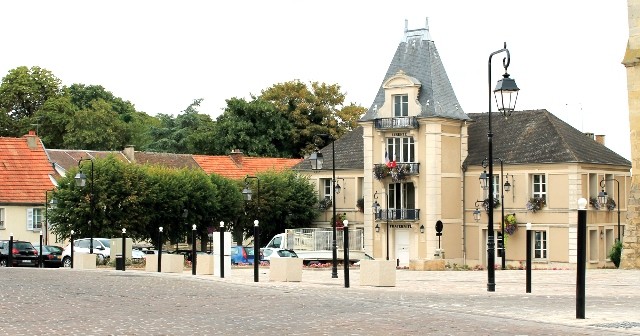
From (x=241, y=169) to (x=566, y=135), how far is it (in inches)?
1089

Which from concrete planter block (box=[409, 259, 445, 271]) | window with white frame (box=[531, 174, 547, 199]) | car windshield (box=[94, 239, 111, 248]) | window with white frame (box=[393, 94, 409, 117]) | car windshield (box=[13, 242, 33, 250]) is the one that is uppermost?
window with white frame (box=[393, 94, 409, 117])

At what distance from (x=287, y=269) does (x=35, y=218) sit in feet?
139

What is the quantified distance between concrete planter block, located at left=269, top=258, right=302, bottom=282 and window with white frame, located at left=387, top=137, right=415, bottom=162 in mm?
31245

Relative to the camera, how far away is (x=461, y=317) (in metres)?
20.3

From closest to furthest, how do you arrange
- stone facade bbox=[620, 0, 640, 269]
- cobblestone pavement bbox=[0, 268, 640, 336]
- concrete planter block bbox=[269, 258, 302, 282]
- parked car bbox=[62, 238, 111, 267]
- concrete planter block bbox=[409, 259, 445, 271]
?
1. cobblestone pavement bbox=[0, 268, 640, 336]
2. concrete planter block bbox=[269, 258, 302, 282]
3. stone facade bbox=[620, 0, 640, 269]
4. concrete planter block bbox=[409, 259, 445, 271]
5. parked car bbox=[62, 238, 111, 267]

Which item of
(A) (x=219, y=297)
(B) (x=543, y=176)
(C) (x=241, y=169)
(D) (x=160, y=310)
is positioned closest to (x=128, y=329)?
(D) (x=160, y=310)

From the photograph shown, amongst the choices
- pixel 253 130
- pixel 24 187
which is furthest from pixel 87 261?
pixel 253 130

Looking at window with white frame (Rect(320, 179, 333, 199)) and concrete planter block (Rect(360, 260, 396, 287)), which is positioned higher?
window with white frame (Rect(320, 179, 333, 199))

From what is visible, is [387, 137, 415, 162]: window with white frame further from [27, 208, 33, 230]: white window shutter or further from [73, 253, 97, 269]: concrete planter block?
[27, 208, 33, 230]: white window shutter

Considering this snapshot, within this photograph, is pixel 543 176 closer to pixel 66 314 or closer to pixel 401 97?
pixel 401 97

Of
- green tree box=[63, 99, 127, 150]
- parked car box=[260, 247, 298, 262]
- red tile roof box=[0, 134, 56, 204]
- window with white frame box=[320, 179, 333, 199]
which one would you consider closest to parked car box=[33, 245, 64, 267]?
parked car box=[260, 247, 298, 262]

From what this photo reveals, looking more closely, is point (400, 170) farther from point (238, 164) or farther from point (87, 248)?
point (238, 164)

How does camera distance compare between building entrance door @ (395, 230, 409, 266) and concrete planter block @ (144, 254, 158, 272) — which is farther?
building entrance door @ (395, 230, 409, 266)

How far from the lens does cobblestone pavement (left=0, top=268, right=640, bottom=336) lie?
18.2m
